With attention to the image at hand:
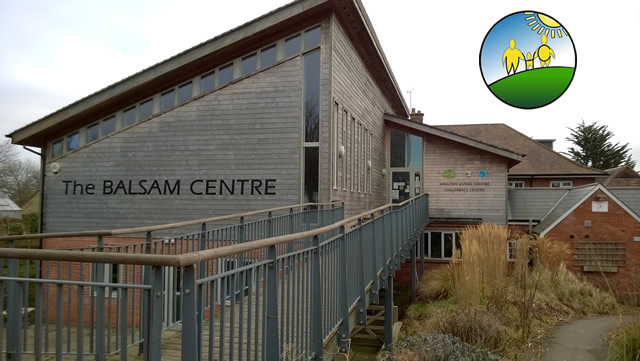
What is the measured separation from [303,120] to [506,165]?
10.6 metres

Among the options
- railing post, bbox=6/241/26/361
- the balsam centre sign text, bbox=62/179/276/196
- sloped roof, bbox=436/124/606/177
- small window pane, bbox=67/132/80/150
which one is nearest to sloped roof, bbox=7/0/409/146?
small window pane, bbox=67/132/80/150

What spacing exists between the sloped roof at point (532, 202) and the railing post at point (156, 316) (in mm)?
19787

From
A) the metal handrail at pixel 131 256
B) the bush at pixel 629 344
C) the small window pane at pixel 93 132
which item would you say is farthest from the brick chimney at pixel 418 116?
the metal handrail at pixel 131 256

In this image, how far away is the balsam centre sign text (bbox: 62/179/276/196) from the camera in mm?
12219

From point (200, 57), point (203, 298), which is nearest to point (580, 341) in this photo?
point (203, 298)

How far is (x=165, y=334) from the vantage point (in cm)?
471

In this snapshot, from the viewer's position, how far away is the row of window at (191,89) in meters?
11.9

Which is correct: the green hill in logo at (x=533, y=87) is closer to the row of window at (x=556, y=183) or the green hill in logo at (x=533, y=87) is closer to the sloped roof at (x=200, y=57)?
the sloped roof at (x=200, y=57)

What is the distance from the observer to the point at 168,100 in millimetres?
12891

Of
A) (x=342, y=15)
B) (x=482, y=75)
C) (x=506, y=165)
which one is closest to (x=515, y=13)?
(x=482, y=75)

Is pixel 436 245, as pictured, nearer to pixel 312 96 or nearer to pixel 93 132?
pixel 312 96

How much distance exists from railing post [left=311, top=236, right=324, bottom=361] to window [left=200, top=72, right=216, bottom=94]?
962cm

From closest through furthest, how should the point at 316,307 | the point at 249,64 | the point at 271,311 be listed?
1. the point at 271,311
2. the point at 316,307
3. the point at 249,64

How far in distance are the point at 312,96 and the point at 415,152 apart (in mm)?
9317
